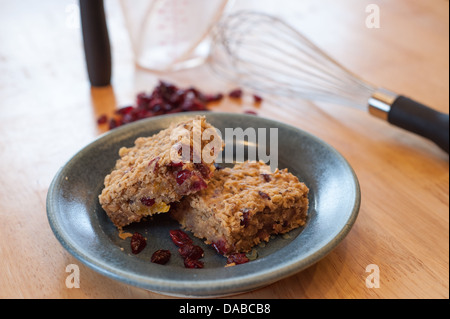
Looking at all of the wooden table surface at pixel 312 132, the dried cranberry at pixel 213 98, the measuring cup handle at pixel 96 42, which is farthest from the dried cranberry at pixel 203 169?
the measuring cup handle at pixel 96 42

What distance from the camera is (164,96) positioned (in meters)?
1.39

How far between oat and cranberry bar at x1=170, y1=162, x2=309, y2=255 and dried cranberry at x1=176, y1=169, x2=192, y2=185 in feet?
0.14

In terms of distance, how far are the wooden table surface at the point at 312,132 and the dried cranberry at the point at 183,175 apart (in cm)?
19

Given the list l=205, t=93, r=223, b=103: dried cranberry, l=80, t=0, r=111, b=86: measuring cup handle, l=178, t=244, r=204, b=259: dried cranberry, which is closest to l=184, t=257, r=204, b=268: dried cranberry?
l=178, t=244, r=204, b=259: dried cranberry

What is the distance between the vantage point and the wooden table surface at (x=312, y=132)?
858mm

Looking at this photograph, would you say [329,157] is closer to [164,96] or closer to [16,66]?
[164,96]

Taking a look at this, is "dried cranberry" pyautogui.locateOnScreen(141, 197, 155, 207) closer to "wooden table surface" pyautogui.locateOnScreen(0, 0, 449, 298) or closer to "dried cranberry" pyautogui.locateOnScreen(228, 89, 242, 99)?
"wooden table surface" pyautogui.locateOnScreen(0, 0, 449, 298)

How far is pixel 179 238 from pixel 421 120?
0.70 metres

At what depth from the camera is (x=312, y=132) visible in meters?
1.32

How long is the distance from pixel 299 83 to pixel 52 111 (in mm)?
725

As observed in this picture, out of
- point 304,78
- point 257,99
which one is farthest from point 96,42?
point 304,78

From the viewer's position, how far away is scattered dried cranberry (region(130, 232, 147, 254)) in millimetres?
844

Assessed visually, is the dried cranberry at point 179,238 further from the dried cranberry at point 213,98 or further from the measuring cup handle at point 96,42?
the measuring cup handle at point 96,42
